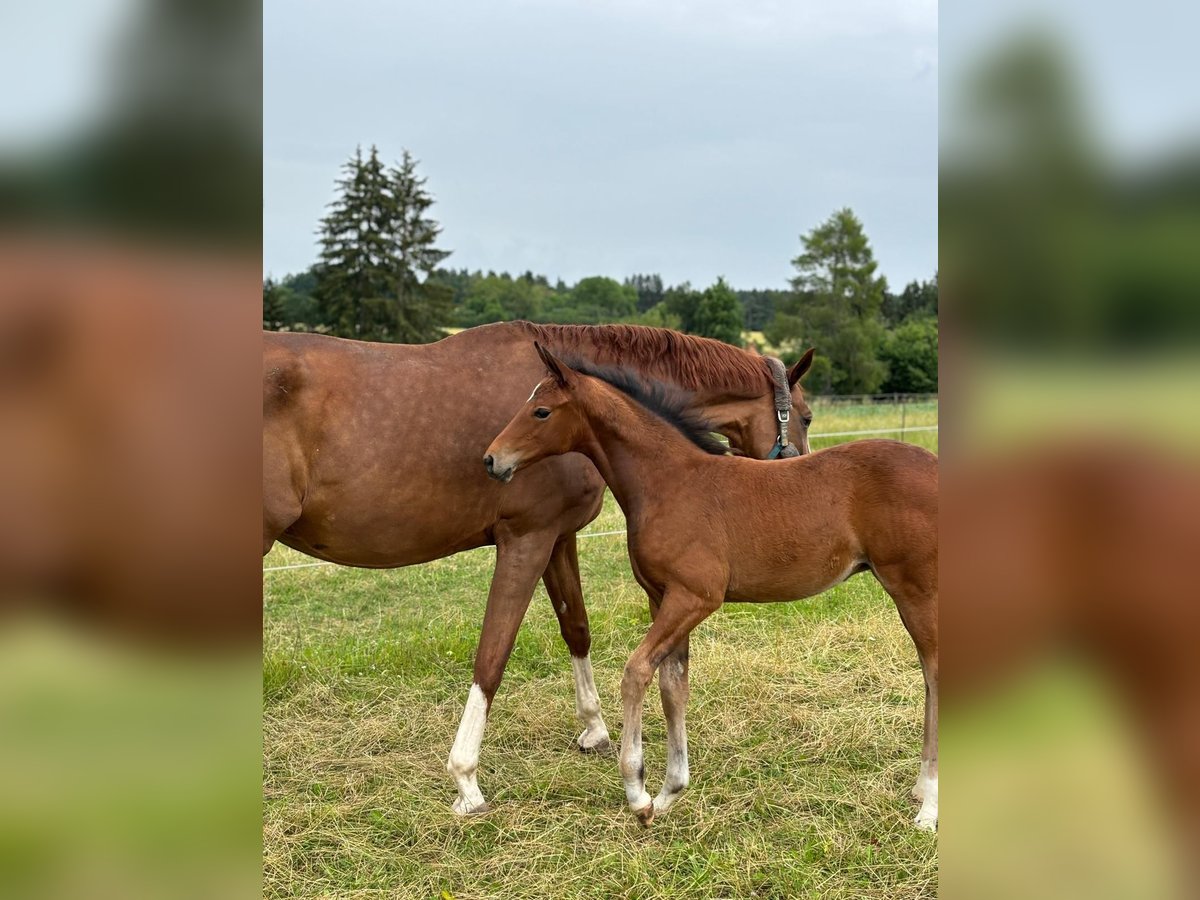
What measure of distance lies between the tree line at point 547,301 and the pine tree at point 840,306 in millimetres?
57

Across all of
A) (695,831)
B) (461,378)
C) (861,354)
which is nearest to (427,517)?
(461,378)

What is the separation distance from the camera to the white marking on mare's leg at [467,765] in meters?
3.65

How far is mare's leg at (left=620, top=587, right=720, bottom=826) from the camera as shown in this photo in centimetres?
329

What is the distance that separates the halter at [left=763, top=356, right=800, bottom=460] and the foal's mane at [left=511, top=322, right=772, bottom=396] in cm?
4

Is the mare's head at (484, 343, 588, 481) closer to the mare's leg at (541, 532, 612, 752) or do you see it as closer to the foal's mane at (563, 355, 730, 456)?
the foal's mane at (563, 355, 730, 456)

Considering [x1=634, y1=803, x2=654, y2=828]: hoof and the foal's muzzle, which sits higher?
the foal's muzzle

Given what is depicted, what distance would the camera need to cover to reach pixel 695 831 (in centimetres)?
340

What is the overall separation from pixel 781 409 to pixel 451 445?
5.31 feet

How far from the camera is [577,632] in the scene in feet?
14.6
